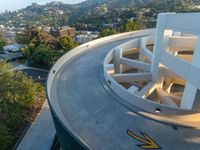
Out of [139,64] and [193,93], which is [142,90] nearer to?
[139,64]

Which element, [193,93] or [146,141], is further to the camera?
[193,93]

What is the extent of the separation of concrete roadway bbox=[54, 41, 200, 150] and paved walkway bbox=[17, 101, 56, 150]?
25.3 feet

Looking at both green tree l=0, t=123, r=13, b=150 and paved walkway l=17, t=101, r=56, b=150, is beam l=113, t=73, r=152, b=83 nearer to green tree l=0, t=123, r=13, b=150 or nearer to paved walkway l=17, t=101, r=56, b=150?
paved walkway l=17, t=101, r=56, b=150

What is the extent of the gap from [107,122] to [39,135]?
561 inches

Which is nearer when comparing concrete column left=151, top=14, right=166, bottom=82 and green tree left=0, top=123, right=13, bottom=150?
concrete column left=151, top=14, right=166, bottom=82

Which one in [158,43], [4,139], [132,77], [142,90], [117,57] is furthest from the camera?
[117,57]

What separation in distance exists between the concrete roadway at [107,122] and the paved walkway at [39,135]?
25.3 ft

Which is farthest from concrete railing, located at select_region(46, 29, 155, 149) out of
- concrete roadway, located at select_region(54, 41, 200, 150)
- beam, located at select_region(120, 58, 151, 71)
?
beam, located at select_region(120, 58, 151, 71)

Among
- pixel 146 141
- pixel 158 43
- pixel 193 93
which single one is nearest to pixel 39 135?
pixel 146 141

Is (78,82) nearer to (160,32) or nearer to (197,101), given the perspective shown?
(160,32)

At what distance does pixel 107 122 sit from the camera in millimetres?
15586

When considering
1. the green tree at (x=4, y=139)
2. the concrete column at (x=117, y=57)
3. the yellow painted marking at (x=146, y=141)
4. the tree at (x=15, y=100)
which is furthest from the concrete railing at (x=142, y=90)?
the tree at (x=15, y=100)

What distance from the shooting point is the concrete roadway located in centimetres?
1348

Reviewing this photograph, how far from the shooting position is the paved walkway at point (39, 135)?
25.2 metres
